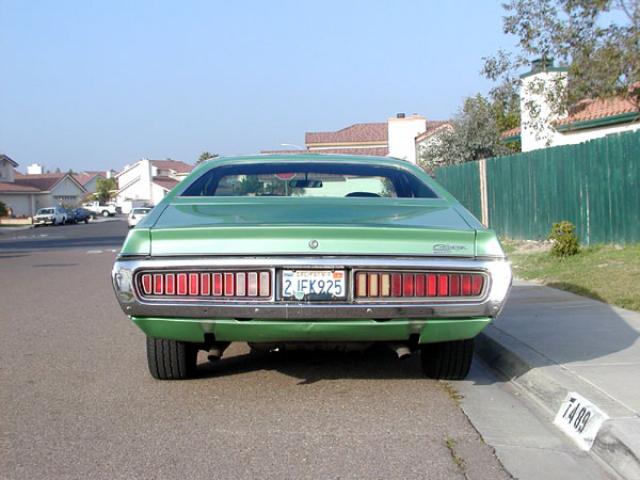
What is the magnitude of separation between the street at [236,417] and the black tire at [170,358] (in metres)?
0.08

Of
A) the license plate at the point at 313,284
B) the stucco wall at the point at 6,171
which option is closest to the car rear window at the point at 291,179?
the license plate at the point at 313,284

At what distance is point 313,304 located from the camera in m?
4.44

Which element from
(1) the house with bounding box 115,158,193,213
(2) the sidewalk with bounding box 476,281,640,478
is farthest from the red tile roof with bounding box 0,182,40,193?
(2) the sidewalk with bounding box 476,281,640,478

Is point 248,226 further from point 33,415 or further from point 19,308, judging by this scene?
point 19,308

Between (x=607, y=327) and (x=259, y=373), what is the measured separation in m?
3.16

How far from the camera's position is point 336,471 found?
3.81m

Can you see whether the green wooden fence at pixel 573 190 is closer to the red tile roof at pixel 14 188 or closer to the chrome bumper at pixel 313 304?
the chrome bumper at pixel 313 304

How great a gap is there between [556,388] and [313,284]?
178cm

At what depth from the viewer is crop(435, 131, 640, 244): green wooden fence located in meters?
12.3

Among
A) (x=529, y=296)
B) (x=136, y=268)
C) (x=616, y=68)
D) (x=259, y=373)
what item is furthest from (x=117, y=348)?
(x=616, y=68)

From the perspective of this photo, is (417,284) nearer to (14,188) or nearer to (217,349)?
(217,349)

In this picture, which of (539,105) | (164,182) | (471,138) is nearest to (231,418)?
(539,105)

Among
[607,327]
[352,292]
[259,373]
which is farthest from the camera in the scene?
[607,327]

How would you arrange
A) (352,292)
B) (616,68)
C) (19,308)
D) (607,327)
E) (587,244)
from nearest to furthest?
(352,292)
(607,327)
(19,308)
(587,244)
(616,68)
